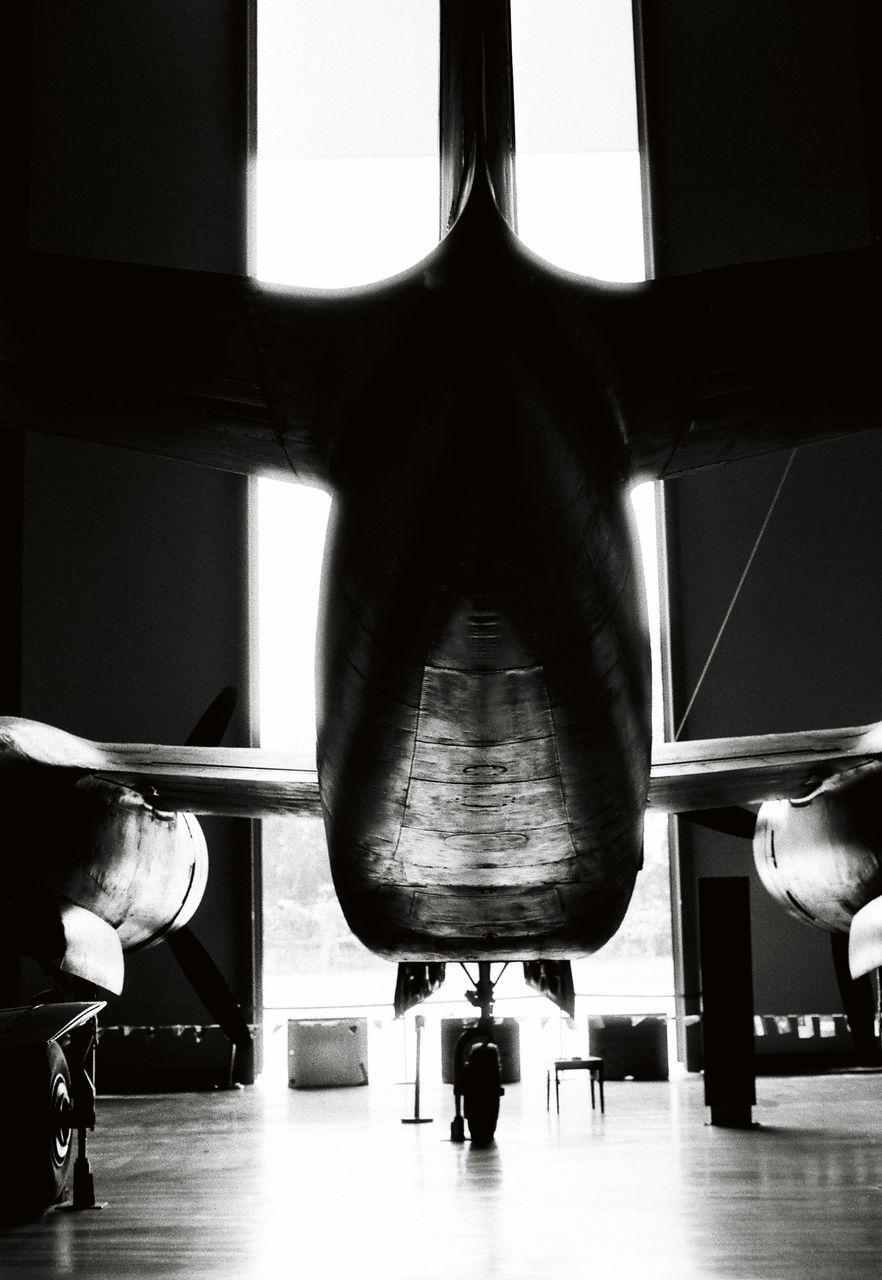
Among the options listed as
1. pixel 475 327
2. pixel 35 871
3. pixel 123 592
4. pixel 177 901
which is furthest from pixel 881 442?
pixel 475 327

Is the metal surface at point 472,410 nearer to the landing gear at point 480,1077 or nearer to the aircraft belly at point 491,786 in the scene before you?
the aircraft belly at point 491,786

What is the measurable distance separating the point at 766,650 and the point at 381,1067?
24.0ft

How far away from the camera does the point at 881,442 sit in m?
16.5

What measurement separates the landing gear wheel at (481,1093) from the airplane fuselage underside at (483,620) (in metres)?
2.87

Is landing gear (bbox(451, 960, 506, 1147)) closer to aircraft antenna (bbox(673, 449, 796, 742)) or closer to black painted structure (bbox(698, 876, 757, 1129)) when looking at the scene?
black painted structure (bbox(698, 876, 757, 1129))

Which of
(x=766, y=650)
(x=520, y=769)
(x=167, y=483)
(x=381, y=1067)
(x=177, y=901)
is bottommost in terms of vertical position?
(x=381, y=1067)

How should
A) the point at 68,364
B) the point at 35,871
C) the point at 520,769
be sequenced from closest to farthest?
the point at 68,364 → the point at 520,769 → the point at 35,871

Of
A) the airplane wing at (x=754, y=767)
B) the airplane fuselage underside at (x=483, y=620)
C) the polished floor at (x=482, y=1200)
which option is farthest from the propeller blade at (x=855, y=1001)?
the airplane fuselage underside at (x=483, y=620)

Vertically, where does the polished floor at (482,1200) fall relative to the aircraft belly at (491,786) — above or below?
below

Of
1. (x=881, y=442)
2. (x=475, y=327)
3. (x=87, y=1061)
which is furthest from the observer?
(x=881, y=442)

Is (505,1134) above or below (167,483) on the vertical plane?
below

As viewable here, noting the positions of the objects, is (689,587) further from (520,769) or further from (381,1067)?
(520,769)

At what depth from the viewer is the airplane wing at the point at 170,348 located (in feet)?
13.2

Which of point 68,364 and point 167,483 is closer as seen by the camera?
point 68,364
